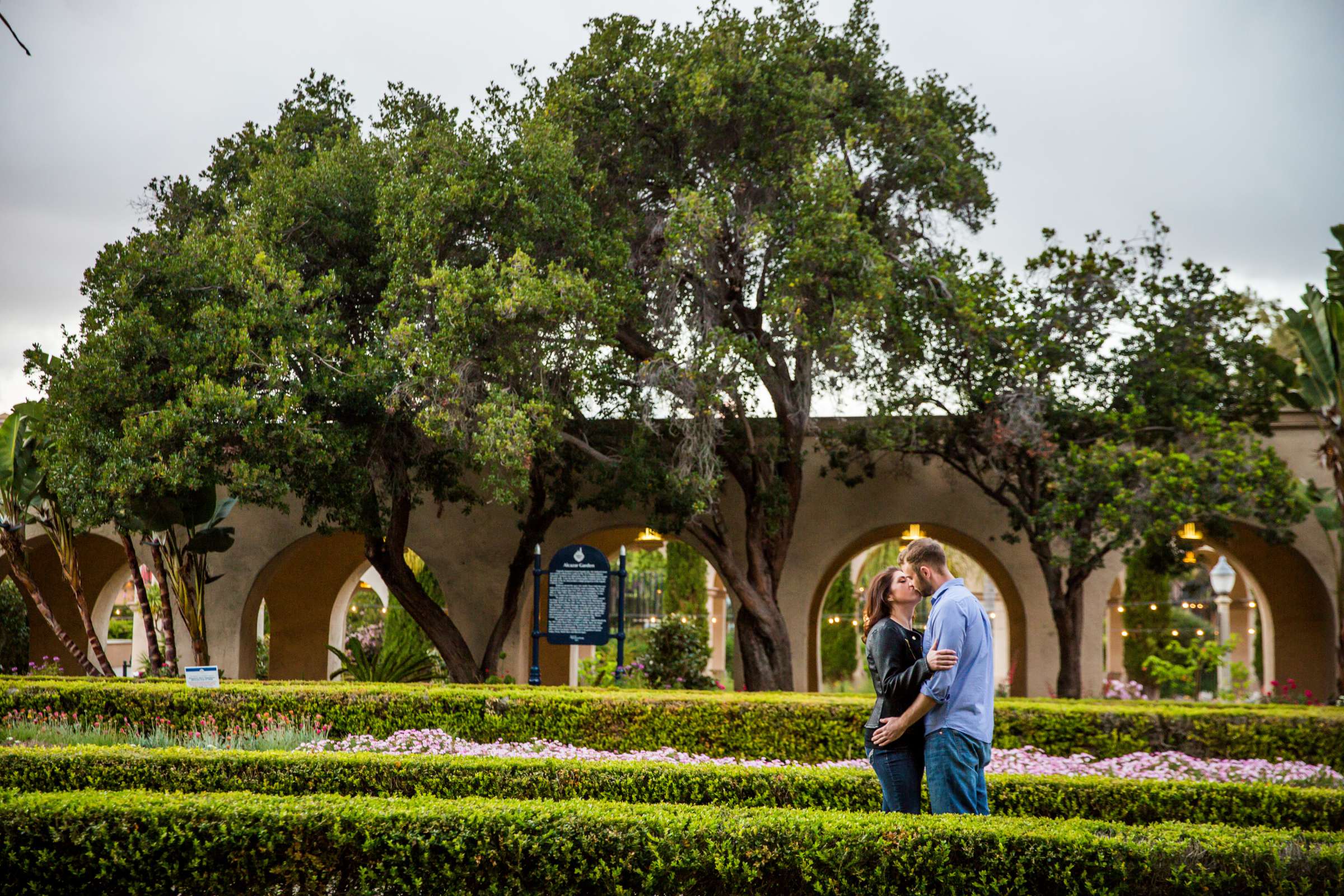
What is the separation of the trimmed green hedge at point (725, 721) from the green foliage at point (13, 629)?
1088 cm

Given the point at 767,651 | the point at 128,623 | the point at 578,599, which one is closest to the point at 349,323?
Answer: the point at 578,599

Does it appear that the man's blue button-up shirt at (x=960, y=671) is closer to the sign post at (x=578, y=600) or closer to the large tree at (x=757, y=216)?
the large tree at (x=757, y=216)

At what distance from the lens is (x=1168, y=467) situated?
11117 millimetres

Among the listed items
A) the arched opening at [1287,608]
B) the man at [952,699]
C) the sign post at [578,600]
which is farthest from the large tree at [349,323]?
the arched opening at [1287,608]

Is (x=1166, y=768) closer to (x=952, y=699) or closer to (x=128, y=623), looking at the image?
(x=952, y=699)

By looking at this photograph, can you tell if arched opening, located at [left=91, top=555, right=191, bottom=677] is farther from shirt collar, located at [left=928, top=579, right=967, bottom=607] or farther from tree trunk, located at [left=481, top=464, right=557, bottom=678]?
shirt collar, located at [left=928, top=579, right=967, bottom=607]

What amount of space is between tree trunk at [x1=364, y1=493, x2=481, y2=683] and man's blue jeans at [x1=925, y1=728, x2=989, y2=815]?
9476mm

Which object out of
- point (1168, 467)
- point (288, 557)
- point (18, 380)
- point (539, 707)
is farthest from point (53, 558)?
point (1168, 467)

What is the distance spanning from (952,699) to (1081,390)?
961 centimetres

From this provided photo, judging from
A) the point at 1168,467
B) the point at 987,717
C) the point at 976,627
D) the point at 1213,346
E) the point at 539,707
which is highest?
the point at 1213,346

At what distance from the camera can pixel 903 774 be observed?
4.53m

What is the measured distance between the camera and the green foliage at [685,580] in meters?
23.6

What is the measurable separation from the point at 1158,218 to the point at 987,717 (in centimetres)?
997

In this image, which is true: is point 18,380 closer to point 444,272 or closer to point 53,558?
point 53,558
